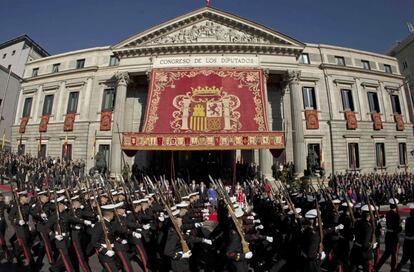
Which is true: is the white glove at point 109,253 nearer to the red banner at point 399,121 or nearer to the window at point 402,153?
the window at point 402,153

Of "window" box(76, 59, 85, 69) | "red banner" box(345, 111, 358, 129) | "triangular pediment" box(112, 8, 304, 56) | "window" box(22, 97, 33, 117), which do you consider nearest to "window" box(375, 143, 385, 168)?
"red banner" box(345, 111, 358, 129)

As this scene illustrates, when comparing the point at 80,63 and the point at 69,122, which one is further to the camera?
the point at 80,63

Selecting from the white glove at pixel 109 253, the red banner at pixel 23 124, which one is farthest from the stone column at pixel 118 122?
the white glove at pixel 109 253

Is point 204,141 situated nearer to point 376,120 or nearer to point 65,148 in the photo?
point 65,148

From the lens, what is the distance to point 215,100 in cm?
2305

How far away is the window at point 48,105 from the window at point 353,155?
114 feet

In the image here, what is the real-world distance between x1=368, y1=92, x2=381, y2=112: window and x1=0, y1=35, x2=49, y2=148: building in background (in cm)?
4559

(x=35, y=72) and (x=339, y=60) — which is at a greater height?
(x=339, y=60)

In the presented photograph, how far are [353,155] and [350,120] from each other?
12.4 feet

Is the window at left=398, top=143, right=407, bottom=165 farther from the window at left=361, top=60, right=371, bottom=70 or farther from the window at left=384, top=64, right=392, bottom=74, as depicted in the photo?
the window at left=361, top=60, right=371, bottom=70

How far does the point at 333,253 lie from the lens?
631 cm

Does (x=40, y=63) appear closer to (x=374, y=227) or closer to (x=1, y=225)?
(x=1, y=225)

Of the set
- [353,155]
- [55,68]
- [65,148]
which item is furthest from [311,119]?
[55,68]

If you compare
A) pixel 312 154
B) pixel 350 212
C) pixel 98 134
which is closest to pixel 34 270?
pixel 350 212
